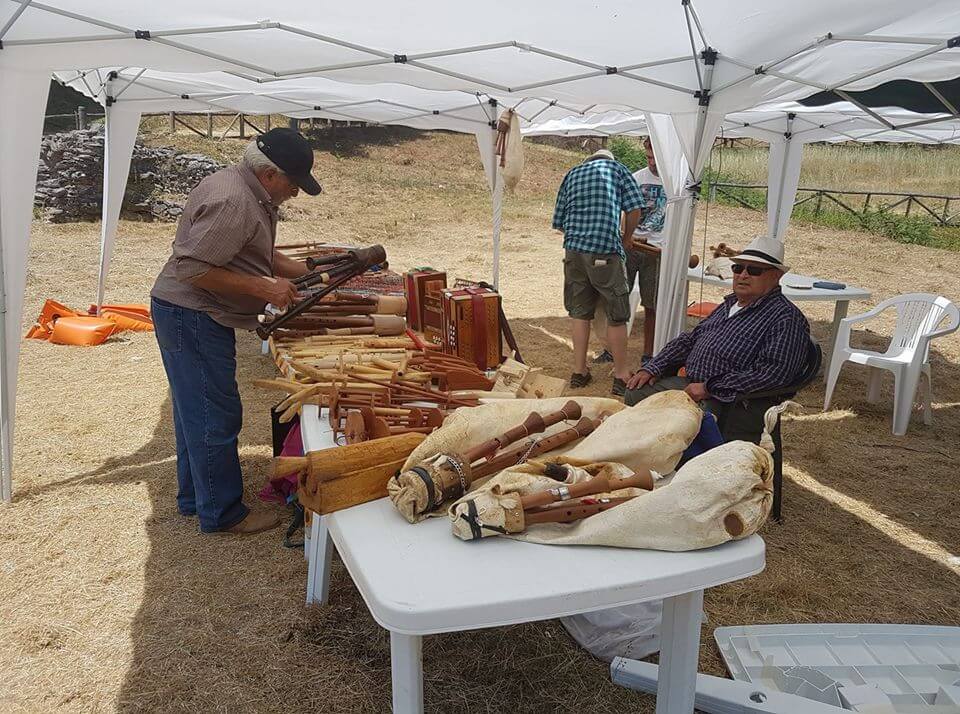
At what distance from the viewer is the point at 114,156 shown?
591cm

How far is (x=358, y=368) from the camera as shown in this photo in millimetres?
2781

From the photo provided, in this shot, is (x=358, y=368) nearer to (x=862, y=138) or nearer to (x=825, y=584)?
(x=825, y=584)

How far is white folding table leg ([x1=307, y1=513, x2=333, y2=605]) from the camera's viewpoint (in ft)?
8.45

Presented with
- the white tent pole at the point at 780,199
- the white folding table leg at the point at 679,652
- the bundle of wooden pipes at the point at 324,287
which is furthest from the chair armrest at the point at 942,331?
the white folding table leg at the point at 679,652

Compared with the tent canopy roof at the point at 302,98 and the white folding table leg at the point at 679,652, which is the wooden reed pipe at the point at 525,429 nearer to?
the white folding table leg at the point at 679,652

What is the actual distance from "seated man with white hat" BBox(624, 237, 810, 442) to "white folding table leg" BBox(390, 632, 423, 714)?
6.87 ft

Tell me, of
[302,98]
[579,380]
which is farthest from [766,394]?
[302,98]

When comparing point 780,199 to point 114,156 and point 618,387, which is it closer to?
point 618,387

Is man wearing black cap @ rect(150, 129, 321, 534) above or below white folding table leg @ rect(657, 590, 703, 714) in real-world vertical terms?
above

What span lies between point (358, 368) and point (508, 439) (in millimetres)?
1019

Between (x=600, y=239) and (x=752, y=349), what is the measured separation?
205 centimetres

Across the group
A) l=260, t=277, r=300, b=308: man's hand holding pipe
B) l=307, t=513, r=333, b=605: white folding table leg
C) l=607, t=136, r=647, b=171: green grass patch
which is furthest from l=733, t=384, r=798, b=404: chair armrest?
l=607, t=136, r=647, b=171: green grass patch

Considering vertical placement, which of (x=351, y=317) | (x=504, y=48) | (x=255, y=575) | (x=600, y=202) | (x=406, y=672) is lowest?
(x=255, y=575)

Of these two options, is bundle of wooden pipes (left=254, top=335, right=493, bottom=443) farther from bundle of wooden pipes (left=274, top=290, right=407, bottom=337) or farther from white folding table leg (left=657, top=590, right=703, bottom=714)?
white folding table leg (left=657, top=590, right=703, bottom=714)
